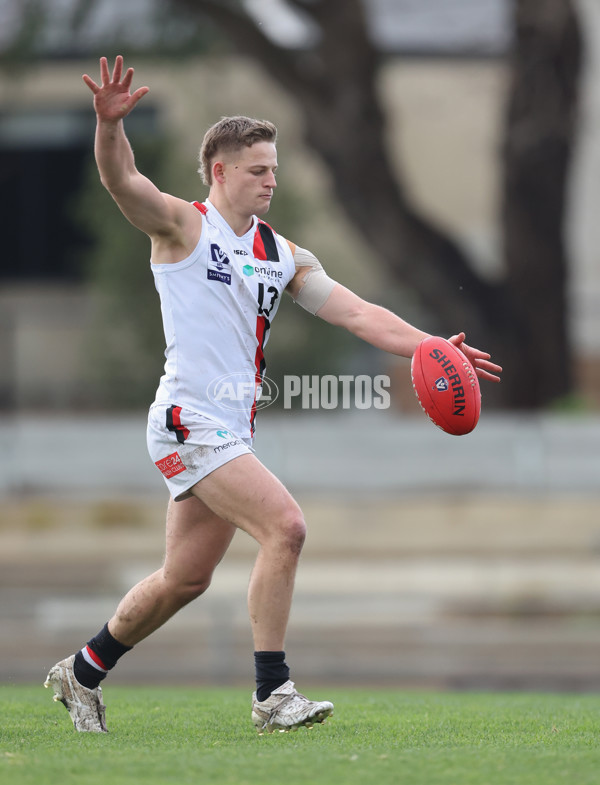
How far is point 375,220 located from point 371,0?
18.3 ft

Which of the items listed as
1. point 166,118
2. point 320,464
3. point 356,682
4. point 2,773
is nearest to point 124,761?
point 2,773

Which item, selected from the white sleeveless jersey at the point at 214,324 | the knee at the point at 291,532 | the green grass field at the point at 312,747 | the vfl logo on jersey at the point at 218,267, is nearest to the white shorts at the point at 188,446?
the white sleeveless jersey at the point at 214,324

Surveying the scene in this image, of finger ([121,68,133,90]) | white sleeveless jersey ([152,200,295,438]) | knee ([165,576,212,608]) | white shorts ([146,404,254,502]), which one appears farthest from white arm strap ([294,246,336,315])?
knee ([165,576,212,608])

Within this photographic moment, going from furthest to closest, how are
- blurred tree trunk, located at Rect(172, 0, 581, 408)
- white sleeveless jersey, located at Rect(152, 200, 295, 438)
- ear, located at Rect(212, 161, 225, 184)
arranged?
blurred tree trunk, located at Rect(172, 0, 581, 408) → ear, located at Rect(212, 161, 225, 184) → white sleeveless jersey, located at Rect(152, 200, 295, 438)

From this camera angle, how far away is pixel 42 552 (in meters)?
15.1

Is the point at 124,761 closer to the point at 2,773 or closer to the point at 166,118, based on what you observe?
the point at 2,773

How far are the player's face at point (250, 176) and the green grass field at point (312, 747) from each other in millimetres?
1976

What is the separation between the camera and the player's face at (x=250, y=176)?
4.83 m

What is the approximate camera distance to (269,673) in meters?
4.67

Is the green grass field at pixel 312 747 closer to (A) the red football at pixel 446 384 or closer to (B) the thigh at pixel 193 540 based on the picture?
(B) the thigh at pixel 193 540

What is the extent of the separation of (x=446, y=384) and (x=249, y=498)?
857mm

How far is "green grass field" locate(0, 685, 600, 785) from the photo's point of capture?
3867mm

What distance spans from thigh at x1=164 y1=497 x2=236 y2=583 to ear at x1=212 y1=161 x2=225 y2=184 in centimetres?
121

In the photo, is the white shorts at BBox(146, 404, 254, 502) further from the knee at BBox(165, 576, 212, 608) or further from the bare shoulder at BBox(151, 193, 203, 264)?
the bare shoulder at BBox(151, 193, 203, 264)
